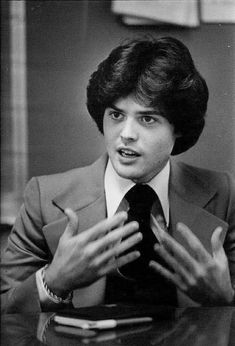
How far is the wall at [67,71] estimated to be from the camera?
5.57 feet

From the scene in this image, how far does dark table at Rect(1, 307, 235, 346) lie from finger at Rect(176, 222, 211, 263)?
155mm

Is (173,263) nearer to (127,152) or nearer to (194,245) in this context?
(194,245)

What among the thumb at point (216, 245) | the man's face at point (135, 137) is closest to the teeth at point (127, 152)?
the man's face at point (135, 137)

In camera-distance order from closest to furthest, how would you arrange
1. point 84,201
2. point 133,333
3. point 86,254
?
point 133,333, point 86,254, point 84,201

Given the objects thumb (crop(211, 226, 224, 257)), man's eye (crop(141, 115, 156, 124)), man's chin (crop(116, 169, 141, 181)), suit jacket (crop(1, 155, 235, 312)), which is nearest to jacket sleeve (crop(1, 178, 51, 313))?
suit jacket (crop(1, 155, 235, 312))

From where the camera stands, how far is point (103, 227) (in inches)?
64.1

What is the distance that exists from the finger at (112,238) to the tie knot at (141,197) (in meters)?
0.07

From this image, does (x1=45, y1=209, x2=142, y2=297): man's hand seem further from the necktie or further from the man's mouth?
the man's mouth

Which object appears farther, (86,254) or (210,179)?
(210,179)

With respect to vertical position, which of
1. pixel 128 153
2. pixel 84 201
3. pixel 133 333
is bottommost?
pixel 133 333

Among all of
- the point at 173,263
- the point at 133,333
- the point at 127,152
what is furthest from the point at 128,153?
the point at 133,333

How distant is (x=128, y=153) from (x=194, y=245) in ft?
1.00

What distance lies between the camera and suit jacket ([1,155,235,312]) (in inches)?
65.8

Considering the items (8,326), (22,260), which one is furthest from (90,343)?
(22,260)
